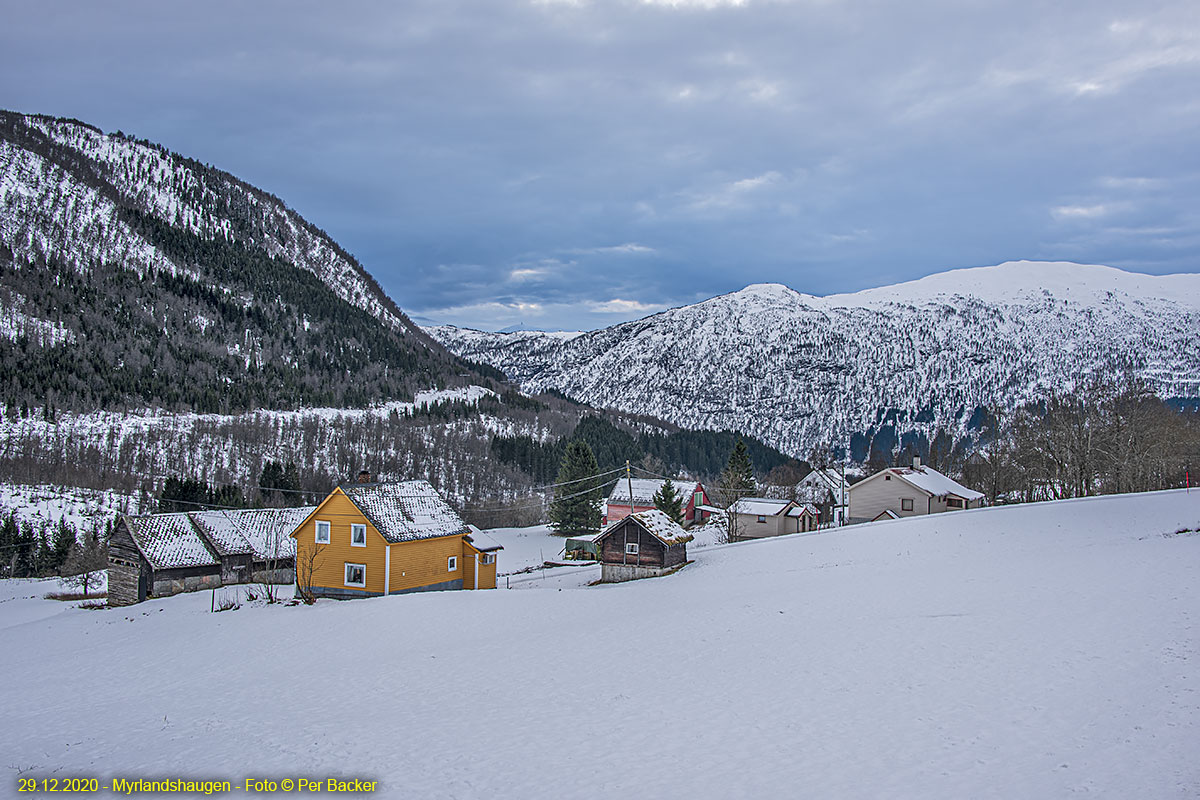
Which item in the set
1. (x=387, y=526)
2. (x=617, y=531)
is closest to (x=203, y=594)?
(x=387, y=526)

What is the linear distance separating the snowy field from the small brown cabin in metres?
12.0

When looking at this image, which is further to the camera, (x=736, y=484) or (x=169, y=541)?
(x=736, y=484)

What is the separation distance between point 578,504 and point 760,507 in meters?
21.8

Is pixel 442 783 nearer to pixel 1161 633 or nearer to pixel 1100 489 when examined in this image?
pixel 1161 633

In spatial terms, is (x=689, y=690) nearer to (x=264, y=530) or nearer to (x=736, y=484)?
(x=264, y=530)

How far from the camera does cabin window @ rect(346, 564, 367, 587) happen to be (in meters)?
37.2

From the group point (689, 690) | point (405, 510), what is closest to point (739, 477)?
point (405, 510)

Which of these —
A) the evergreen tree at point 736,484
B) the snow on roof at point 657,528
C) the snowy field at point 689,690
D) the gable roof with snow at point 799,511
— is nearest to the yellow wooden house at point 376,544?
the snowy field at point 689,690

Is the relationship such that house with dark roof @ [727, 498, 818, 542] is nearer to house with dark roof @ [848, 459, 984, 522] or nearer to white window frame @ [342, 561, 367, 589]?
house with dark roof @ [848, 459, 984, 522]

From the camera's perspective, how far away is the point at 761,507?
225 feet

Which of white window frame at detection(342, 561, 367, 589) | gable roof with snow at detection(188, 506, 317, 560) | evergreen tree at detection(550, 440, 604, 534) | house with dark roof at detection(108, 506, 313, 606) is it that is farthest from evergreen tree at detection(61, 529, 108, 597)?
evergreen tree at detection(550, 440, 604, 534)

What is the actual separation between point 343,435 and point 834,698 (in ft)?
501

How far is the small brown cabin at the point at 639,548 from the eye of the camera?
4325 cm

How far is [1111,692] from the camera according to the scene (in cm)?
1301
